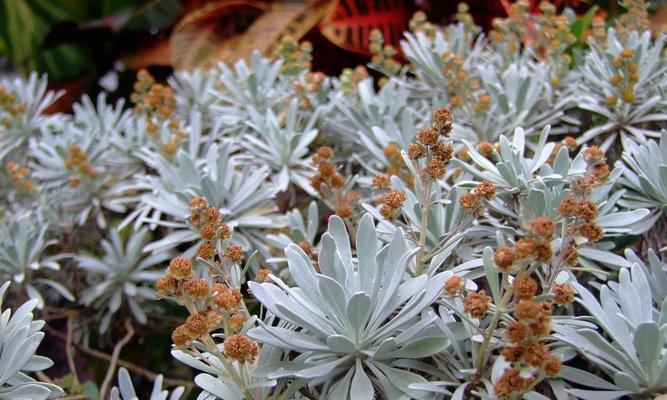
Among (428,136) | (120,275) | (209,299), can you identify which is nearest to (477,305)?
(428,136)

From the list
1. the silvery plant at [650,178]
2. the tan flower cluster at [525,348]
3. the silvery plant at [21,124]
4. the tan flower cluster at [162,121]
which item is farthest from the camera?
the silvery plant at [21,124]

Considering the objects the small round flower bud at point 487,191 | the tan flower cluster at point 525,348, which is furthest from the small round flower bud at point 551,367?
the small round flower bud at point 487,191

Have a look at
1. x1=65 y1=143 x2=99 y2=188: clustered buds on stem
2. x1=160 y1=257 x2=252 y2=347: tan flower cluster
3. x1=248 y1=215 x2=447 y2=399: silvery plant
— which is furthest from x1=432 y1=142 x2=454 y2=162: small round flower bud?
x1=65 y1=143 x2=99 y2=188: clustered buds on stem

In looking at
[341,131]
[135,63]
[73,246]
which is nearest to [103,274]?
[73,246]

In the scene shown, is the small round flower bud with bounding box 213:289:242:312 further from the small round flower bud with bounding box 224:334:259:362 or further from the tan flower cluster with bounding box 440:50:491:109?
the tan flower cluster with bounding box 440:50:491:109

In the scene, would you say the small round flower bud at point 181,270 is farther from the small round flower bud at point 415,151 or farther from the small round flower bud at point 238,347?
the small round flower bud at point 415,151

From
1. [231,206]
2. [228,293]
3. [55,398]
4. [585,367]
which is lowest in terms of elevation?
[585,367]

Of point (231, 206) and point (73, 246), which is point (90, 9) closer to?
point (73, 246)
